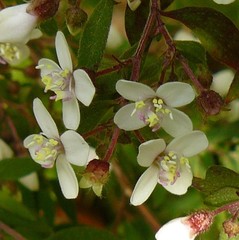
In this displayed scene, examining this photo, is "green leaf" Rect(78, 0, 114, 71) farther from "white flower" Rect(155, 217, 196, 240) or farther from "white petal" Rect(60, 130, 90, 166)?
"white flower" Rect(155, 217, 196, 240)

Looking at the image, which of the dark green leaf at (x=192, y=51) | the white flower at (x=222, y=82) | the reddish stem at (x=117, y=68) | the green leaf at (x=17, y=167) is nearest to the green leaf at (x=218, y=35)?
the dark green leaf at (x=192, y=51)

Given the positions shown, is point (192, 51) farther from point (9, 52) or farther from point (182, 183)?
point (9, 52)

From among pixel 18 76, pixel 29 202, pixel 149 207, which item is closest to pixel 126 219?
pixel 149 207

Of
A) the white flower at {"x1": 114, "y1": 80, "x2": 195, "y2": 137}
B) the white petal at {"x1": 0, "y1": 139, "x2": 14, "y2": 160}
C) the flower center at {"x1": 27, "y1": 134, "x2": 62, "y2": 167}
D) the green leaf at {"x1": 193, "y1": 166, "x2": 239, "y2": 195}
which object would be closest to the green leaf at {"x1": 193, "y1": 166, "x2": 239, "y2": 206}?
the green leaf at {"x1": 193, "y1": 166, "x2": 239, "y2": 195}

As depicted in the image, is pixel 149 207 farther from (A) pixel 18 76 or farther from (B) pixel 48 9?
(B) pixel 48 9

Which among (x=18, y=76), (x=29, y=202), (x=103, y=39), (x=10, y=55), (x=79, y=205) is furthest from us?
(x=79, y=205)

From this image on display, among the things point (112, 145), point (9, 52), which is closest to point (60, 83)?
point (112, 145)

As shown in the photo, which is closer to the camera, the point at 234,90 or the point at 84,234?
the point at 234,90
